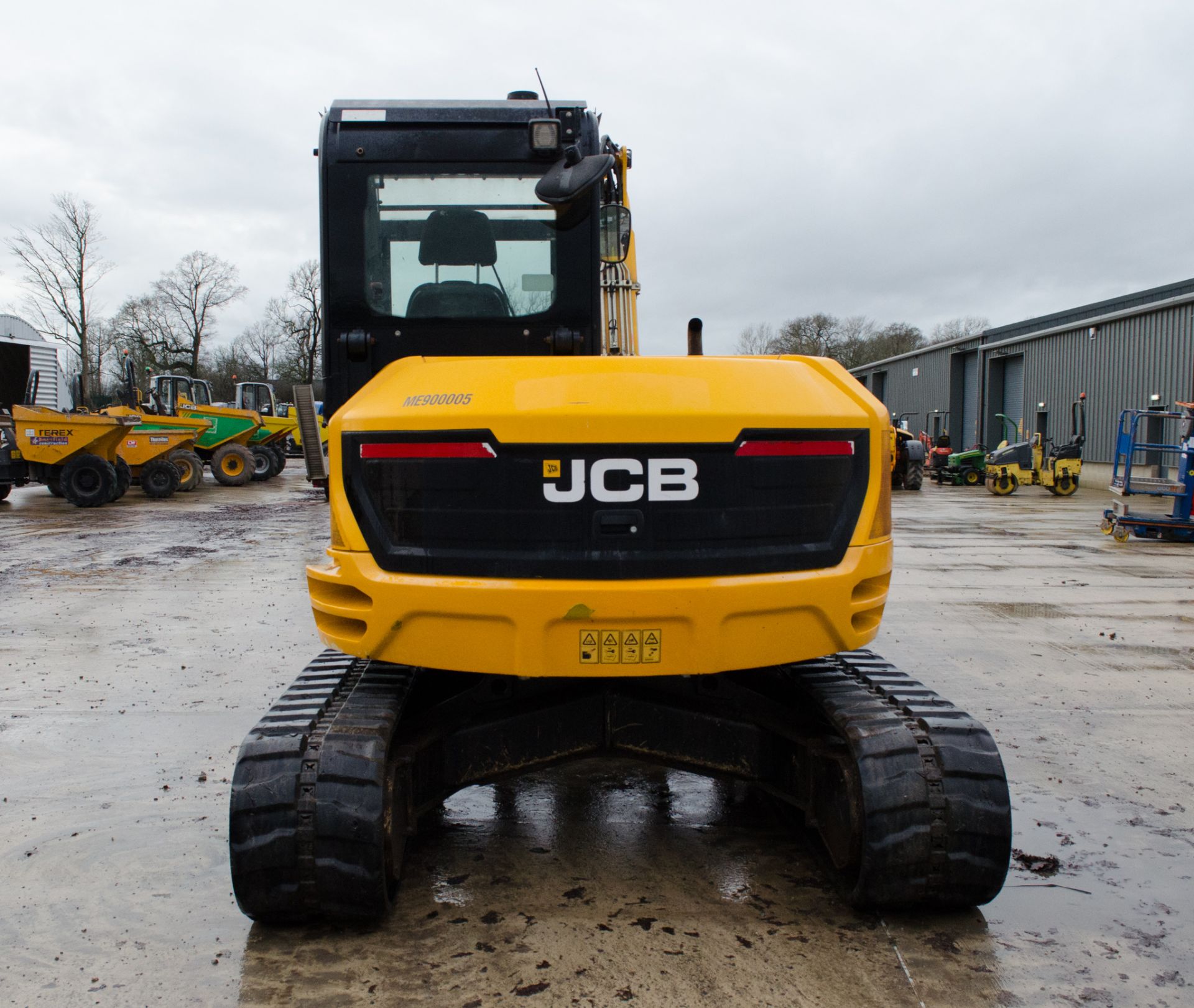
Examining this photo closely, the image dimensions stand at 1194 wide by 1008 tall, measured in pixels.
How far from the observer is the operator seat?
3.83 metres

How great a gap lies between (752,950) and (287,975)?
1.28 metres

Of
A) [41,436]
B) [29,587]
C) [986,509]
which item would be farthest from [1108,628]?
[41,436]

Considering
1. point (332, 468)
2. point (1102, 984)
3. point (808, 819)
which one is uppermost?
point (332, 468)

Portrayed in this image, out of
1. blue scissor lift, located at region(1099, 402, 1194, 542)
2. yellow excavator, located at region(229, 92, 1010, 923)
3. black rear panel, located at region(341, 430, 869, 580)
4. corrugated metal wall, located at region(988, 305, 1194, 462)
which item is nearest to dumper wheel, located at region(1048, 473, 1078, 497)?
corrugated metal wall, located at region(988, 305, 1194, 462)

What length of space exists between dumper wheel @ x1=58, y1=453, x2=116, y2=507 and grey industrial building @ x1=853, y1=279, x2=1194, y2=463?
2060 cm

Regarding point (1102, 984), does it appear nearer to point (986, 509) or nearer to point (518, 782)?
point (518, 782)

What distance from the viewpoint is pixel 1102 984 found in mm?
2623

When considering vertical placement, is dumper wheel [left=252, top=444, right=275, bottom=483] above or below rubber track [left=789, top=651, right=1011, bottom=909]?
above

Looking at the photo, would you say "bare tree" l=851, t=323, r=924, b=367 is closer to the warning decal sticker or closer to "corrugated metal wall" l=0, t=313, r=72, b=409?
"corrugated metal wall" l=0, t=313, r=72, b=409

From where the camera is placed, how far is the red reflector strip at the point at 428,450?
273cm

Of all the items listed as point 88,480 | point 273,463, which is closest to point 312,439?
point 88,480

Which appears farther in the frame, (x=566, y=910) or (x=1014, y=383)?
(x=1014, y=383)

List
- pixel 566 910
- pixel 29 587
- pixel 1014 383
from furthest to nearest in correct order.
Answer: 1. pixel 1014 383
2. pixel 29 587
3. pixel 566 910

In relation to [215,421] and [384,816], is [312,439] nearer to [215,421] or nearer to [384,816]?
[384,816]
